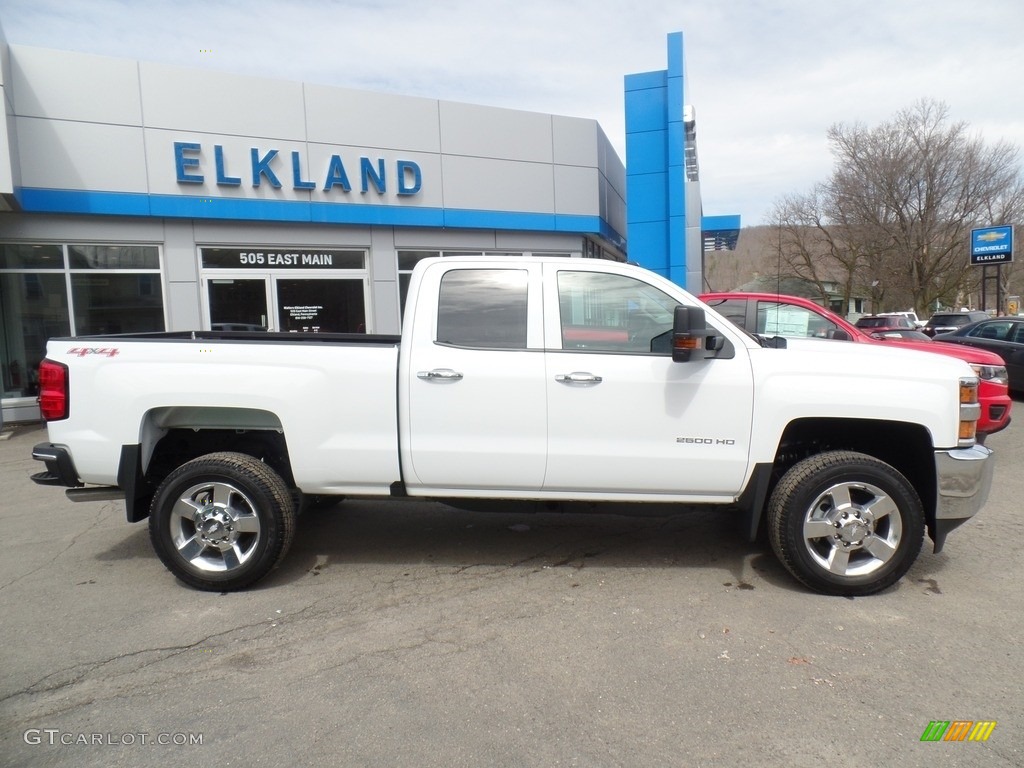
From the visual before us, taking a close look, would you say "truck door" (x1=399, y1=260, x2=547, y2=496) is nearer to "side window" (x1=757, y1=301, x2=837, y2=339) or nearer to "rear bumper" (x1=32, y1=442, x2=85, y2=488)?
"rear bumper" (x1=32, y1=442, x2=85, y2=488)

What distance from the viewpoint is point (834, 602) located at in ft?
13.3

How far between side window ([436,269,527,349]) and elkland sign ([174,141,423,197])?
9.51 metres

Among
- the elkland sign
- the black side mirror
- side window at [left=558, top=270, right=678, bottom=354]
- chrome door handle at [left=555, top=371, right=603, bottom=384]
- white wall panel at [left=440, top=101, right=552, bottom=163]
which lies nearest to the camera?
the black side mirror

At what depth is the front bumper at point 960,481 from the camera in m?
3.93

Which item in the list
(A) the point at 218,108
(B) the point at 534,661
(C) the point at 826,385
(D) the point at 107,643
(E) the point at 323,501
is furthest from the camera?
(A) the point at 218,108

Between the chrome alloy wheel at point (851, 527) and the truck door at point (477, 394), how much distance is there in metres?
1.62

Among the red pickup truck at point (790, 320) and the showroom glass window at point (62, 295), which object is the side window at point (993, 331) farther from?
the showroom glass window at point (62, 295)

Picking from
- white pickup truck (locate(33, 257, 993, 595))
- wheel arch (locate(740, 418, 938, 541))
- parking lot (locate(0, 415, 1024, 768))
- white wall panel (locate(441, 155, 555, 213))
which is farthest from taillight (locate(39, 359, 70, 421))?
white wall panel (locate(441, 155, 555, 213))

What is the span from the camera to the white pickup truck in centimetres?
400

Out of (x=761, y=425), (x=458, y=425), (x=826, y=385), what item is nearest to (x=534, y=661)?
(x=458, y=425)

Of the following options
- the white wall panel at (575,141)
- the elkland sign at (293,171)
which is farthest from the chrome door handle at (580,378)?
the white wall panel at (575,141)

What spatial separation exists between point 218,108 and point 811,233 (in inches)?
1930

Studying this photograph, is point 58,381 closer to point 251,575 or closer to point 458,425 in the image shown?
point 251,575

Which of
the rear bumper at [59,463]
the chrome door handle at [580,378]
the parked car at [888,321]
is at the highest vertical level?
the chrome door handle at [580,378]
